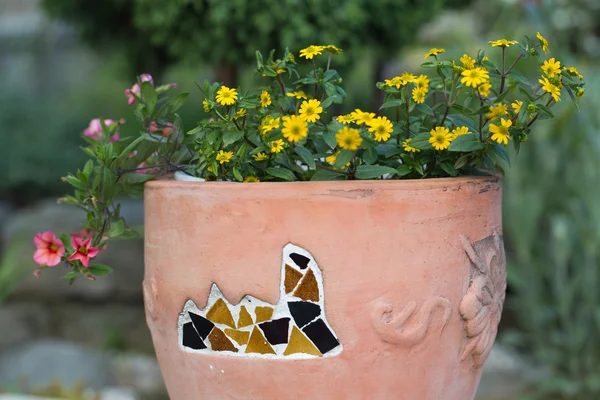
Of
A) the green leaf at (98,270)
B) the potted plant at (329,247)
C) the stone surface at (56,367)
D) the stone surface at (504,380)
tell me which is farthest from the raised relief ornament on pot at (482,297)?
the stone surface at (56,367)

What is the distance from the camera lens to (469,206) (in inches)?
42.6

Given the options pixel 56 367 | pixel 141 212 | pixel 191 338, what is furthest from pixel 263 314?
pixel 141 212

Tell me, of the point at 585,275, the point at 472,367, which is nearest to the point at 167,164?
the point at 472,367

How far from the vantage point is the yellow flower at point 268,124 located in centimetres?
105

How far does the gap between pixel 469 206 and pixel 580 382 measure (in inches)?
63.3

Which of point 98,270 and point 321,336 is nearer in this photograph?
point 321,336

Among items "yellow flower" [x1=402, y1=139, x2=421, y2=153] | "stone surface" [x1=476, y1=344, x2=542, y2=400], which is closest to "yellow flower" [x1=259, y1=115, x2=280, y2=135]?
"yellow flower" [x1=402, y1=139, x2=421, y2=153]

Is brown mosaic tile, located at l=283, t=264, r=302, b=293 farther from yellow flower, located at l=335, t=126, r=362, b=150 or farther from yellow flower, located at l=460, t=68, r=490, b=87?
yellow flower, located at l=460, t=68, r=490, b=87

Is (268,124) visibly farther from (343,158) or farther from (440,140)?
(440,140)

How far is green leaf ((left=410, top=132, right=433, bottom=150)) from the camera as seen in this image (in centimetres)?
108

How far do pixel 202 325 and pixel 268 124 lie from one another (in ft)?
1.10

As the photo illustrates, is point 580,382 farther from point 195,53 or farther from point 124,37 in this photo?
point 124,37

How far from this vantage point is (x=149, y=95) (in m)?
1.25

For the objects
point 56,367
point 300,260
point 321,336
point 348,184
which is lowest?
point 56,367
